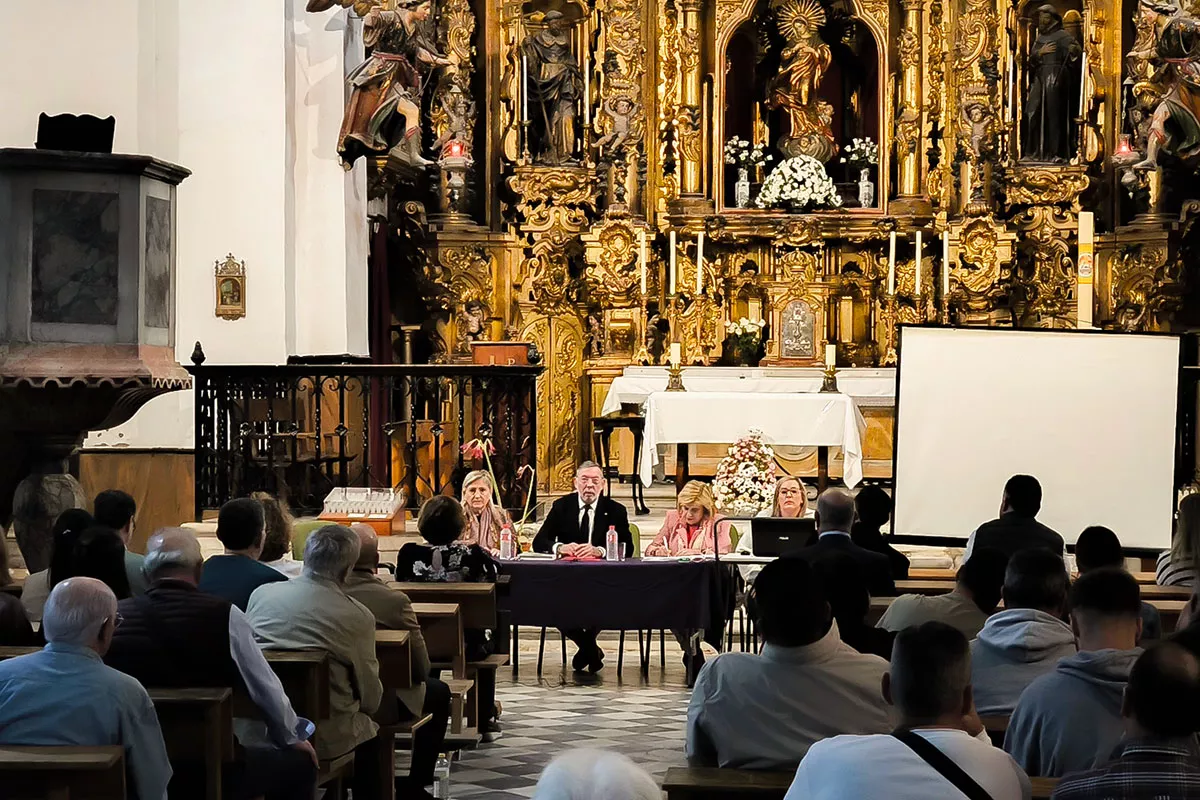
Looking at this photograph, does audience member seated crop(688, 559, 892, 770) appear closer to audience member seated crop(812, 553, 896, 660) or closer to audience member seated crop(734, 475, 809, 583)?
audience member seated crop(812, 553, 896, 660)

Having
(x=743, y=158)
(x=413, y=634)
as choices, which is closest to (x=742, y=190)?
(x=743, y=158)

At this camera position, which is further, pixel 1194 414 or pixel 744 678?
pixel 1194 414

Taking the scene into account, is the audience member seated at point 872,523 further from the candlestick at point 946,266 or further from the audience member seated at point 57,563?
the candlestick at point 946,266

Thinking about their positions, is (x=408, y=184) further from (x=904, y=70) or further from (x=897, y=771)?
(x=897, y=771)

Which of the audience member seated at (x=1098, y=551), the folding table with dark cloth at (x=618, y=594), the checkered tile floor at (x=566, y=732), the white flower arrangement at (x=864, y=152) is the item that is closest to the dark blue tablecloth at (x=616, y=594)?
the folding table with dark cloth at (x=618, y=594)

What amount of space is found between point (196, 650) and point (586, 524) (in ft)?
17.1

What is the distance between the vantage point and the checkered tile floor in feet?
24.2

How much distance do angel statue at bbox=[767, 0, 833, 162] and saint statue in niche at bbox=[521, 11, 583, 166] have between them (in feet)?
6.68

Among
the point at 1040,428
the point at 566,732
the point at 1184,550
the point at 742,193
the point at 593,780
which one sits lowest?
the point at 566,732

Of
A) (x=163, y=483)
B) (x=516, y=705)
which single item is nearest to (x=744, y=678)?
(x=516, y=705)

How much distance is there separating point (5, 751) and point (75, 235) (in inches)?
196

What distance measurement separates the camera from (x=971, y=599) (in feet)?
19.3

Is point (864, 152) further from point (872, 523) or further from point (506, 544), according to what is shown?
point (872, 523)

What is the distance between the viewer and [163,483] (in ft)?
41.9
